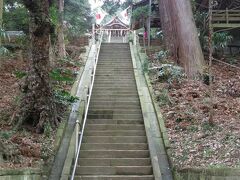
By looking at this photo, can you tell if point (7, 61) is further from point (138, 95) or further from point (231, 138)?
point (231, 138)

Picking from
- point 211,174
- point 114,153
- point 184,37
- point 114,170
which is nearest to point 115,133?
point 114,153

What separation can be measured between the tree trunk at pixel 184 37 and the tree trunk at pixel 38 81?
6591mm

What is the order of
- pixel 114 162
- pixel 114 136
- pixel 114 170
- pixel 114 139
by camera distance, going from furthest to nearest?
1. pixel 114 136
2. pixel 114 139
3. pixel 114 162
4. pixel 114 170

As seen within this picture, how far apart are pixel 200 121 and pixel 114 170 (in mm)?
2880

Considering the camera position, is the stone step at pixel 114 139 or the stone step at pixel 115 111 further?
the stone step at pixel 115 111

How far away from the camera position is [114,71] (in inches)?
628

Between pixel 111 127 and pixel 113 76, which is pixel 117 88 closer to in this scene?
pixel 113 76

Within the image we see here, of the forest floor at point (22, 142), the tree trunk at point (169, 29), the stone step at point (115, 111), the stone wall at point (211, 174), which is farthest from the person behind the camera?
the tree trunk at point (169, 29)

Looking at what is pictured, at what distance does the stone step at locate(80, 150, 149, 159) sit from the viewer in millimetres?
8453

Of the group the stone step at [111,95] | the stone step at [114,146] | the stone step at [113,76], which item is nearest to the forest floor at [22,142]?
the stone step at [114,146]

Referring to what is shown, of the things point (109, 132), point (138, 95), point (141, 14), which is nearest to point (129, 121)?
point (109, 132)

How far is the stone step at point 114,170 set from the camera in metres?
7.80

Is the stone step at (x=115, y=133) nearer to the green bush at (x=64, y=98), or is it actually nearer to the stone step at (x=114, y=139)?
the stone step at (x=114, y=139)

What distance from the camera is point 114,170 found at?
7859 mm
